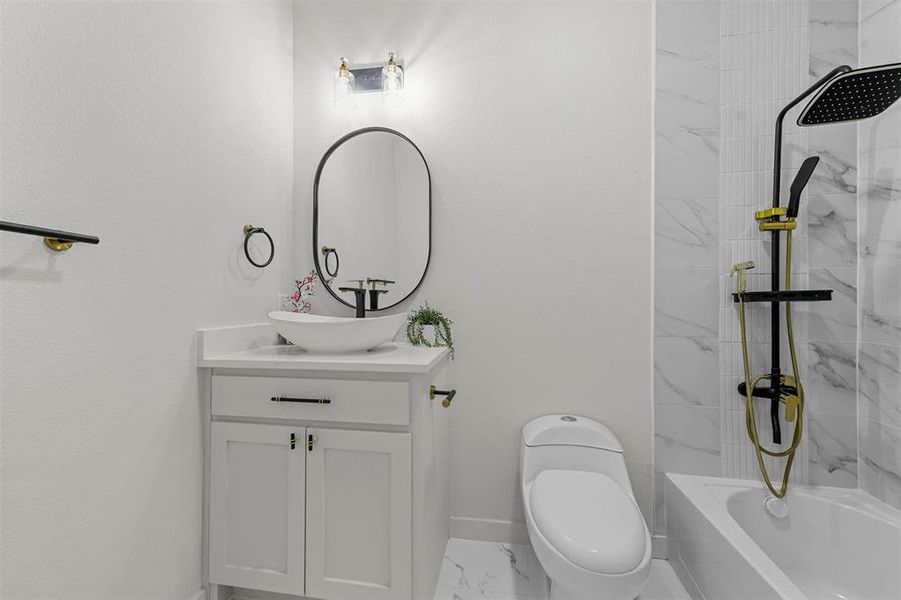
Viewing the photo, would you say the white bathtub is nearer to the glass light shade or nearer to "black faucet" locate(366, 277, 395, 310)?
"black faucet" locate(366, 277, 395, 310)

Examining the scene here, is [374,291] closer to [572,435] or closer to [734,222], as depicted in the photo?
[572,435]

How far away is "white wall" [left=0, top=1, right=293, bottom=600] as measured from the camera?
872 millimetres

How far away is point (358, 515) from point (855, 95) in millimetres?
1881

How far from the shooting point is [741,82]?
1652 millimetres

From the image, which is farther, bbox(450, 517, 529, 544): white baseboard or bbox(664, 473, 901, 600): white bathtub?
bbox(450, 517, 529, 544): white baseboard

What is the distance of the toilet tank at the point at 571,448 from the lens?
5.32ft

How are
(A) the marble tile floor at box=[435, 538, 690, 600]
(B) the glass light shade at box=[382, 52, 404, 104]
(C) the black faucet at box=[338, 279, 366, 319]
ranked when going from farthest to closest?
(B) the glass light shade at box=[382, 52, 404, 104]
(C) the black faucet at box=[338, 279, 366, 319]
(A) the marble tile floor at box=[435, 538, 690, 600]

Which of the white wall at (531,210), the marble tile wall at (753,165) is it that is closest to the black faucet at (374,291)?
the white wall at (531,210)

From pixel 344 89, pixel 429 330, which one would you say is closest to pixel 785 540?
pixel 429 330

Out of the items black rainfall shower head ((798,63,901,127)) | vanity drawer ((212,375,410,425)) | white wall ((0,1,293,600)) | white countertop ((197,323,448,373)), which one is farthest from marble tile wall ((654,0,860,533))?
white wall ((0,1,293,600))

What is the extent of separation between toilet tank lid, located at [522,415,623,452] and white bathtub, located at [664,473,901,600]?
0.99ft

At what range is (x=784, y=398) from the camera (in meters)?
1.53

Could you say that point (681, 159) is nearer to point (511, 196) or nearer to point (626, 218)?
point (626, 218)

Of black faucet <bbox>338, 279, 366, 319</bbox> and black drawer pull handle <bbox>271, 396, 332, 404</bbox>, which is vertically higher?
black faucet <bbox>338, 279, 366, 319</bbox>
